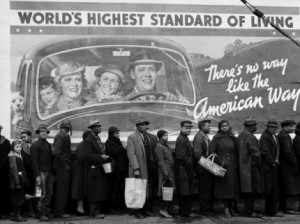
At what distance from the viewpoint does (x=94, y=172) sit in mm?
9602

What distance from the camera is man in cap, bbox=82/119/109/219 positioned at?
9.53 m

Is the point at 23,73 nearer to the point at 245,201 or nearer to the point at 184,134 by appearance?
the point at 184,134

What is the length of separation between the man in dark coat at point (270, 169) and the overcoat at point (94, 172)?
2.98 metres

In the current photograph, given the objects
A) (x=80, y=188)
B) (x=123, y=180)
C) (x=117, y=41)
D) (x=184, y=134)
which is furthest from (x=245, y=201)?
(x=117, y=41)

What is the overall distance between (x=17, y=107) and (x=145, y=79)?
2710 mm

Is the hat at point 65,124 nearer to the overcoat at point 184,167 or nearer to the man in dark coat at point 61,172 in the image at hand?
the man in dark coat at point 61,172

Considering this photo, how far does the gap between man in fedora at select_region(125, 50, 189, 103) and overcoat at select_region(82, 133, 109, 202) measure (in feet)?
5.48

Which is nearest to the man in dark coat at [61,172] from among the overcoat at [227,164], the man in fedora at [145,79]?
the man in fedora at [145,79]

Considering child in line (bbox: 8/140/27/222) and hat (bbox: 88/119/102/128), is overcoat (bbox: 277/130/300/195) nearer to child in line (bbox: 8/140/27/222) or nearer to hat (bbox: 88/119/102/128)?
hat (bbox: 88/119/102/128)

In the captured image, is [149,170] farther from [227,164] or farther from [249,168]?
[249,168]

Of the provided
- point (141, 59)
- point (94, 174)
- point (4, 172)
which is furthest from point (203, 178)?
point (4, 172)

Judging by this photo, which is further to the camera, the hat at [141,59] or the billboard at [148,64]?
the hat at [141,59]

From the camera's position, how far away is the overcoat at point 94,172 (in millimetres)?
9531

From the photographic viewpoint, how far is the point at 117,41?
10.9 meters
